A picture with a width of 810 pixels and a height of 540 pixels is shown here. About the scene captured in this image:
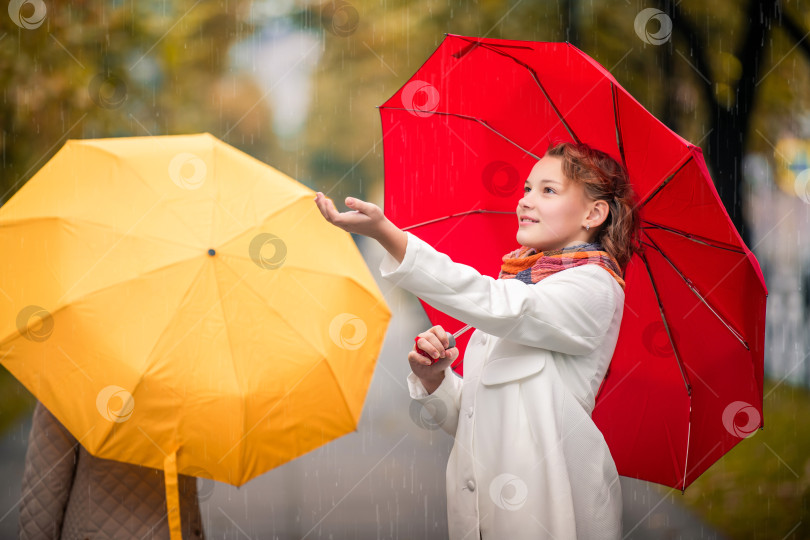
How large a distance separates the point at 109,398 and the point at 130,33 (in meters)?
8.51

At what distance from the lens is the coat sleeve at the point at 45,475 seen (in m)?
3.01

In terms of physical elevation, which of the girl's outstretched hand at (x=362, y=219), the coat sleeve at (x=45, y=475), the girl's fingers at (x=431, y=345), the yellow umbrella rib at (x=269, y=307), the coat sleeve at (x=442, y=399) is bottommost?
the coat sleeve at (x=45, y=475)

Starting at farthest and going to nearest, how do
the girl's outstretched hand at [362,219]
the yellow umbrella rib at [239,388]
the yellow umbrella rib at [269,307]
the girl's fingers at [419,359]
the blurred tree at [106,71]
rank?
the blurred tree at [106,71] < the yellow umbrella rib at [269,307] < the yellow umbrella rib at [239,388] < the girl's fingers at [419,359] < the girl's outstretched hand at [362,219]

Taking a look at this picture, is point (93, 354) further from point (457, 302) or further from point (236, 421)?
point (457, 302)

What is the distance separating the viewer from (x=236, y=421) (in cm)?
280

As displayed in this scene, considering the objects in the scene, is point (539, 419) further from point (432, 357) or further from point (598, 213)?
point (598, 213)

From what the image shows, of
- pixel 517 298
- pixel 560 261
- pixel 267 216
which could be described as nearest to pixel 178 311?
pixel 267 216

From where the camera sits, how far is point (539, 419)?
2.52 m

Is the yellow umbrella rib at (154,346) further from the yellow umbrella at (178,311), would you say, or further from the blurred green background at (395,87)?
the blurred green background at (395,87)

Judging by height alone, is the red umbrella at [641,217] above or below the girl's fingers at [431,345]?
above

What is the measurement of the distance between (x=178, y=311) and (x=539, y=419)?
129 centimetres

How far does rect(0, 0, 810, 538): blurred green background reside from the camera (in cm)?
729

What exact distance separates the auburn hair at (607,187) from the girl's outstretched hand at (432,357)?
68 centimetres

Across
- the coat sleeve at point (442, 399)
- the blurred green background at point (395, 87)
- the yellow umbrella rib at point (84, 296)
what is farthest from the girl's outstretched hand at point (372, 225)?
the blurred green background at point (395, 87)
